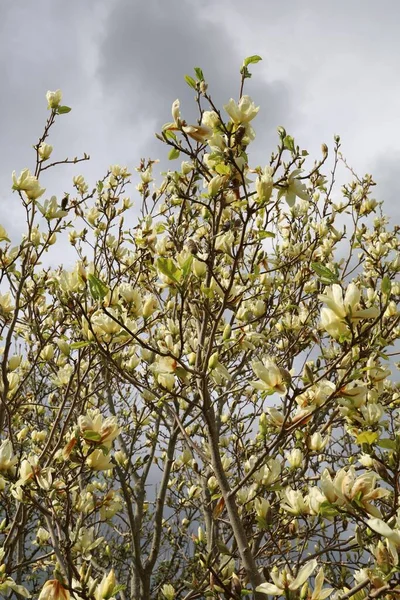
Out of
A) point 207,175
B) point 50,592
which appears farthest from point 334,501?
point 207,175

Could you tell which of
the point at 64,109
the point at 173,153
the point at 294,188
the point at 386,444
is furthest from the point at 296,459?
the point at 64,109

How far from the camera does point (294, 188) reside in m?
1.63

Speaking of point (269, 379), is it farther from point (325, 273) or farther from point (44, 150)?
point (44, 150)

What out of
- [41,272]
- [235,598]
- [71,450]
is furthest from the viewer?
[41,272]

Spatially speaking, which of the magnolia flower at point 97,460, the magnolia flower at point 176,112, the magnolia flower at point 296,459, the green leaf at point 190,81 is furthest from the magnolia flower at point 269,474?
the green leaf at point 190,81

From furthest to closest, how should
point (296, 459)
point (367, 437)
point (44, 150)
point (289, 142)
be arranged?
1. point (44, 150)
2. point (296, 459)
3. point (289, 142)
4. point (367, 437)

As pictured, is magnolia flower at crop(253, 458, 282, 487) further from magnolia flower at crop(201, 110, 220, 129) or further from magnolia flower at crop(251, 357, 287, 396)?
magnolia flower at crop(201, 110, 220, 129)

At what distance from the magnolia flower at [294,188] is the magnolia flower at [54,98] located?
1752mm

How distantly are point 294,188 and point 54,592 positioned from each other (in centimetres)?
144

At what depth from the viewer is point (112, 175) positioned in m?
3.89

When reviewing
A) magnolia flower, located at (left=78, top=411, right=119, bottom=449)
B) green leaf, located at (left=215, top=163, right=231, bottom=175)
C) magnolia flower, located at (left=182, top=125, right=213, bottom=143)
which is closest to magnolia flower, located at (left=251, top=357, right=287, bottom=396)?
magnolia flower, located at (left=78, top=411, right=119, bottom=449)

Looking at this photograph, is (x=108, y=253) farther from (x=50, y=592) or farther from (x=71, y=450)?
(x=50, y=592)

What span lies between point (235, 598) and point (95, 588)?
1.40 ft

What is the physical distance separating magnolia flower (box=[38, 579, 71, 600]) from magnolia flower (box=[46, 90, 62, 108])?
97.0 inches
